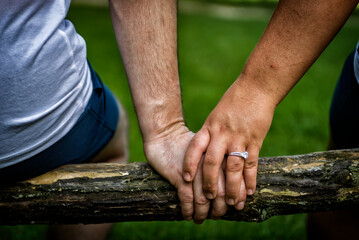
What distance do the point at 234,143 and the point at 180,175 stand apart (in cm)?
21

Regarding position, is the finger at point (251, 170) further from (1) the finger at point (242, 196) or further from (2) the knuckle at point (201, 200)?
(2) the knuckle at point (201, 200)

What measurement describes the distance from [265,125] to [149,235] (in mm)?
1582

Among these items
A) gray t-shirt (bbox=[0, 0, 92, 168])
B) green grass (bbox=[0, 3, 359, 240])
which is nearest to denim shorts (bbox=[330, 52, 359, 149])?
green grass (bbox=[0, 3, 359, 240])

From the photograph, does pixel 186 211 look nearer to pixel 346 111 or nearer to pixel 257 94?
pixel 257 94

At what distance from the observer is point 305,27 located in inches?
41.3

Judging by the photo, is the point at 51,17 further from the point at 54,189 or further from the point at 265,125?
the point at 265,125

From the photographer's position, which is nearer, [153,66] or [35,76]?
[35,76]

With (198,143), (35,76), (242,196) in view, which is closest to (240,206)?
(242,196)

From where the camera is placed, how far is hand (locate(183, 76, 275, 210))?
1.07 metres

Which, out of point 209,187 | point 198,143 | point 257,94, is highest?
point 257,94

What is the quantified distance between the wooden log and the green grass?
1.33 metres

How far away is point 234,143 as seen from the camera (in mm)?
1085

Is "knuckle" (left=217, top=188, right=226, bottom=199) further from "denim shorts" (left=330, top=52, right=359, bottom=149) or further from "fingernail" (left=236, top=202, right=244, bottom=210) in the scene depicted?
"denim shorts" (left=330, top=52, right=359, bottom=149)

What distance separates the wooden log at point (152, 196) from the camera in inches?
43.8
